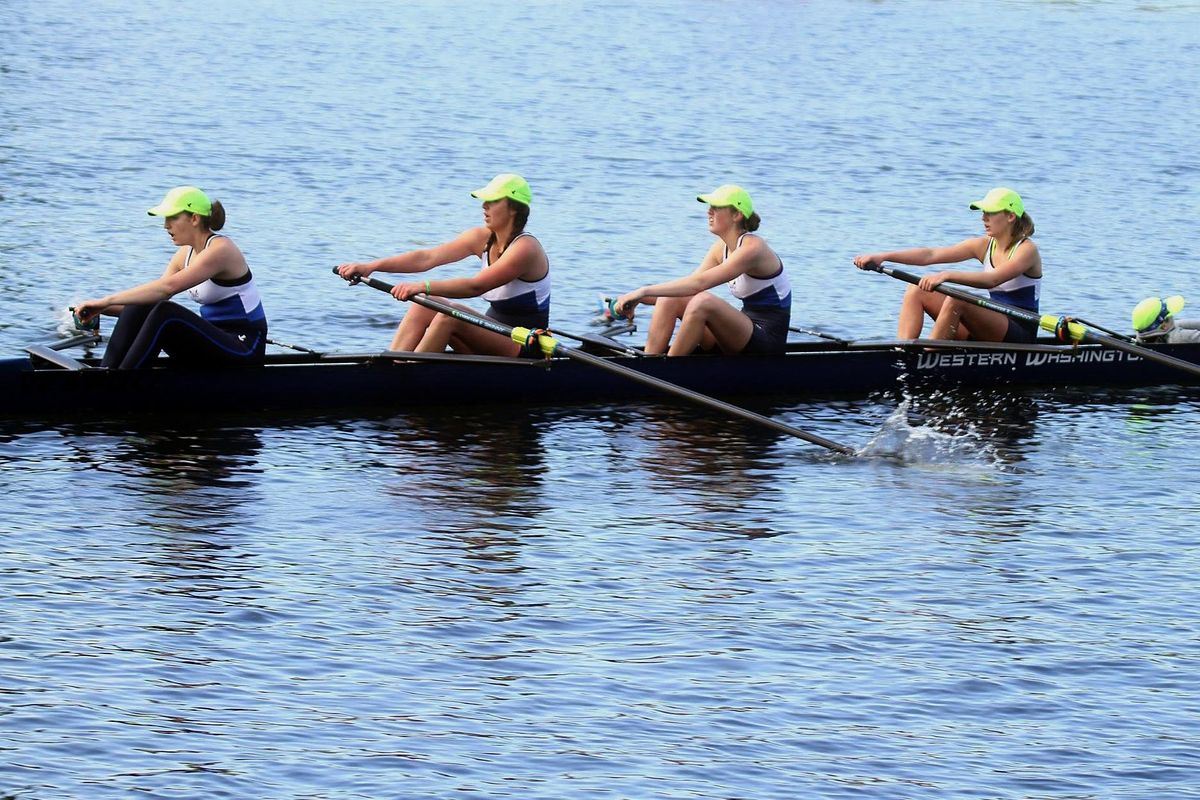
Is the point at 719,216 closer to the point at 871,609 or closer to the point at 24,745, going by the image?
the point at 871,609

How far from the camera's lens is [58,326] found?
16.9 metres

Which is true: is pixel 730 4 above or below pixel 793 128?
above

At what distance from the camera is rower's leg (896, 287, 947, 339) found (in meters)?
15.7

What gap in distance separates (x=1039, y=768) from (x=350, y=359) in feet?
22.7

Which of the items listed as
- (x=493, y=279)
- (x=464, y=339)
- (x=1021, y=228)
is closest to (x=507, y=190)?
(x=493, y=279)

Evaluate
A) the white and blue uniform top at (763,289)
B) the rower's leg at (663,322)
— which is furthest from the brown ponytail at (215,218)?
the white and blue uniform top at (763,289)

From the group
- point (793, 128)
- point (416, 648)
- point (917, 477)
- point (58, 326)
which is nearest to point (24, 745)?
point (416, 648)

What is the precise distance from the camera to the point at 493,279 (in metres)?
14.0

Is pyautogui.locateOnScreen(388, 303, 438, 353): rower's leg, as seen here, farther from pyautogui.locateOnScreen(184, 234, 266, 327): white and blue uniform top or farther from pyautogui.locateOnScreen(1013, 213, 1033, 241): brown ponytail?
pyautogui.locateOnScreen(1013, 213, 1033, 241): brown ponytail

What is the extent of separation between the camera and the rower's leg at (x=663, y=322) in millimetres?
14773

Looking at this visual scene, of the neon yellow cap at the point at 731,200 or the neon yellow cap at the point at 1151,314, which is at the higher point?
the neon yellow cap at the point at 731,200

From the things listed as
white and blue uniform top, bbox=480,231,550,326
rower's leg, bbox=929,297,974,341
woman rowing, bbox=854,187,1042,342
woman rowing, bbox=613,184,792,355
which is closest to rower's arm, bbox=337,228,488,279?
white and blue uniform top, bbox=480,231,550,326

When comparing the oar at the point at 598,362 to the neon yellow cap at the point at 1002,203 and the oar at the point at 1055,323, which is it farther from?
the neon yellow cap at the point at 1002,203

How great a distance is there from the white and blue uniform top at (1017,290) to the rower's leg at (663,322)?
2631 millimetres
